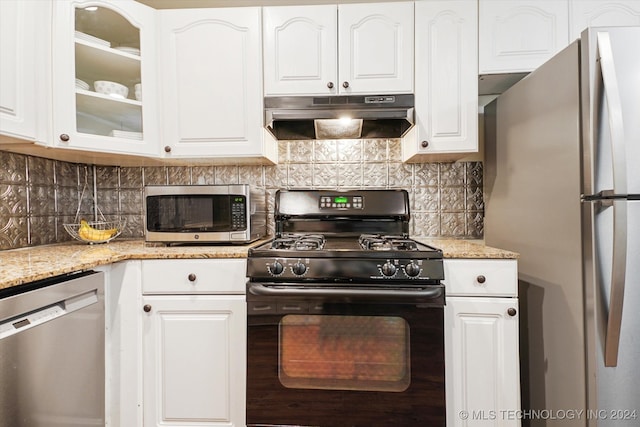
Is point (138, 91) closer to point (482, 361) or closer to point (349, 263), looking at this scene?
point (349, 263)

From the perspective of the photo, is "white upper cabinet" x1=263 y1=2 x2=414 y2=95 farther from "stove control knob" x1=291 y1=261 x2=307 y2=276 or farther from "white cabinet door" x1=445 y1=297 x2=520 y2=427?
"white cabinet door" x1=445 y1=297 x2=520 y2=427

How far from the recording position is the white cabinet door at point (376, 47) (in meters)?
1.66

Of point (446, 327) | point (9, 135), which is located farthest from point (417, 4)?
point (9, 135)

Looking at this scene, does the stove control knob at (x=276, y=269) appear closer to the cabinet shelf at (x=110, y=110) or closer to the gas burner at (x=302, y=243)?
the gas burner at (x=302, y=243)

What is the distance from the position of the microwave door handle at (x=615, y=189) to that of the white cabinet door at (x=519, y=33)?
56 cm

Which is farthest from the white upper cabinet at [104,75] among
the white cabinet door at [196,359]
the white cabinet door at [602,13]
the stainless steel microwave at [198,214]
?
the white cabinet door at [602,13]

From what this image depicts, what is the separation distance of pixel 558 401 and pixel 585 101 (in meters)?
1.09

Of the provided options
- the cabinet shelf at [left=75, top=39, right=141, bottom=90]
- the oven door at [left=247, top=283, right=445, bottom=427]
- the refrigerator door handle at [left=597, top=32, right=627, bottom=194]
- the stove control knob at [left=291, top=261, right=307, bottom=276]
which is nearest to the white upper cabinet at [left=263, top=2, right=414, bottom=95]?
the cabinet shelf at [left=75, top=39, right=141, bottom=90]

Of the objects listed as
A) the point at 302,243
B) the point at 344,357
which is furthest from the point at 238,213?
the point at 344,357

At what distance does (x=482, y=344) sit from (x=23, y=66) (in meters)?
2.12

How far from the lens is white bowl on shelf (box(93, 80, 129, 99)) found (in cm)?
160

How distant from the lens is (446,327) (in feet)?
4.53

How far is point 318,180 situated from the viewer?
203 centimetres

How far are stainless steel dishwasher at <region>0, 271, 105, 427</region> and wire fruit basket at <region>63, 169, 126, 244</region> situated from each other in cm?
50
